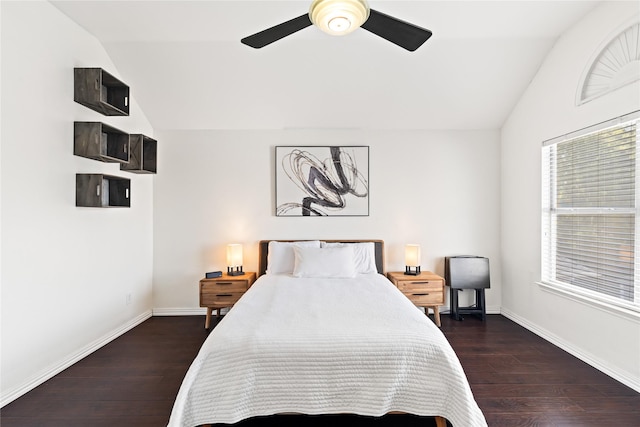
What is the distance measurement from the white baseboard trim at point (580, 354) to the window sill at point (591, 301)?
1.39 ft

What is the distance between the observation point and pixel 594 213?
262cm

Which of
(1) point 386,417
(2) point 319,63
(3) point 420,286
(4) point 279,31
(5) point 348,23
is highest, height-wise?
(2) point 319,63

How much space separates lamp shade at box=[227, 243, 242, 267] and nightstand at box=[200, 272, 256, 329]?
195 millimetres

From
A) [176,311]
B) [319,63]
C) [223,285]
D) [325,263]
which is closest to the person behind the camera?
[319,63]

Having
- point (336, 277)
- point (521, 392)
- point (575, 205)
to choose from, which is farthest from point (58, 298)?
point (575, 205)

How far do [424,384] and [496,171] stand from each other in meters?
3.14

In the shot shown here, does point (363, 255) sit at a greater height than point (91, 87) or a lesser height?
lesser

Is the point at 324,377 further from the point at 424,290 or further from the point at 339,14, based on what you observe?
the point at 424,290

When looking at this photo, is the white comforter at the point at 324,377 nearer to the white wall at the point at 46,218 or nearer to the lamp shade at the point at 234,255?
the white wall at the point at 46,218

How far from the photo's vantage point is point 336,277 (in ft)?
10.5

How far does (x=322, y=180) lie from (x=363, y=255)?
3.48 ft

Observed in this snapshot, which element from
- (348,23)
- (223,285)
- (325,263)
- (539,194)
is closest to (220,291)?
(223,285)

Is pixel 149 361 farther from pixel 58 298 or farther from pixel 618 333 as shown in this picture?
pixel 618 333

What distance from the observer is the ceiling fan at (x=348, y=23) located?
1.35 m
